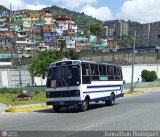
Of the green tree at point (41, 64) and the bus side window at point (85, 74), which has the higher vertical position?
the bus side window at point (85, 74)

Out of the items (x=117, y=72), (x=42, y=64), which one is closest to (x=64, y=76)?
(x=117, y=72)

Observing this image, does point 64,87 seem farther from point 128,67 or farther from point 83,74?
point 128,67

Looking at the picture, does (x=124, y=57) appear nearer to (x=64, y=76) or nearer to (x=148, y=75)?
(x=148, y=75)

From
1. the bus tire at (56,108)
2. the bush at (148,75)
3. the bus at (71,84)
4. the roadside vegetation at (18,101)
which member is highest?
the bus at (71,84)

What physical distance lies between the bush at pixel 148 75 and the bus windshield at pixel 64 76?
51.6 meters

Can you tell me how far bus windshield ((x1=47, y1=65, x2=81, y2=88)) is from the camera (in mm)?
22703

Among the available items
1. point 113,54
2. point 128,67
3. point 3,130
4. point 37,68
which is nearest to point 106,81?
point 3,130

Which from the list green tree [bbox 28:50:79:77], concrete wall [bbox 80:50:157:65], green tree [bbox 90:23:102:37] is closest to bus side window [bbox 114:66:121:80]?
green tree [bbox 28:50:79:77]

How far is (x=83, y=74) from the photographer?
2314 cm

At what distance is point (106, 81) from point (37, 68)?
41.0 metres

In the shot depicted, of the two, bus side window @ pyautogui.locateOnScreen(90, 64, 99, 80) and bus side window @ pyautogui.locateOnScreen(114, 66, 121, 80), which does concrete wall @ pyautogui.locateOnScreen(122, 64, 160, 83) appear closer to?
bus side window @ pyautogui.locateOnScreen(114, 66, 121, 80)

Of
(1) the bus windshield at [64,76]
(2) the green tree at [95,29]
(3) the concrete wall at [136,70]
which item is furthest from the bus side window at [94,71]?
(2) the green tree at [95,29]

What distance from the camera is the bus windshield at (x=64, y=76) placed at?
22703mm

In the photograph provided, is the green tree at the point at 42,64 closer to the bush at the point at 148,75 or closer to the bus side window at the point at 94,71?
the bush at the point at 148,75
